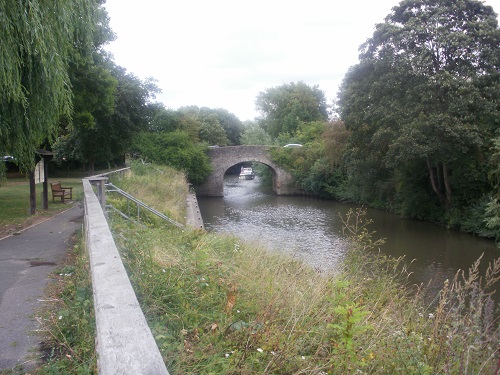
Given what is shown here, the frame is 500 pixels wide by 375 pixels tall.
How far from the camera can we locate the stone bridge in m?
40.1

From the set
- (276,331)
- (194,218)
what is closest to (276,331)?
(276,331)

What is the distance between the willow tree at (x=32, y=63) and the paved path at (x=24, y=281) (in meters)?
1.68

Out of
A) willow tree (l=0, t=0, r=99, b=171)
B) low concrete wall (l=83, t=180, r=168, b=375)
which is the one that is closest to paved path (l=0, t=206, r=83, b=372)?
low concrete wall (l=83, t=180, r=168, b=375)

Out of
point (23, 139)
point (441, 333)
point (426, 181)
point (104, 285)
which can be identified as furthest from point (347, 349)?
point (426, 181)

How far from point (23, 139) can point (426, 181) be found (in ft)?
65.2

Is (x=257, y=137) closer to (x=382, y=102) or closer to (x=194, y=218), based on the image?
(x=382, y=102)

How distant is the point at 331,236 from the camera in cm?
1878

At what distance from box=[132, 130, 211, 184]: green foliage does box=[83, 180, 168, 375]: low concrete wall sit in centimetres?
3292

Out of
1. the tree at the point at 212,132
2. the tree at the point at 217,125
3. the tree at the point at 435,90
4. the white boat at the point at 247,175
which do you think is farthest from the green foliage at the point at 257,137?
the tree at the point at 435,90

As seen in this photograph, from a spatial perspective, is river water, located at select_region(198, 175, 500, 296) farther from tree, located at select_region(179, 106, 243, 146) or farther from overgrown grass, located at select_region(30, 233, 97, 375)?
tree, located at select_region(179, 106, 243, 146)

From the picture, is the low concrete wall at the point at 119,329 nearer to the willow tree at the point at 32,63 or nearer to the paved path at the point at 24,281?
the paved path at the point at 24,281

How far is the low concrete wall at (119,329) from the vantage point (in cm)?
133

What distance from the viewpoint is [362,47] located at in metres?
22.6

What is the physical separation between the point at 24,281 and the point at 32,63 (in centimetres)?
401
